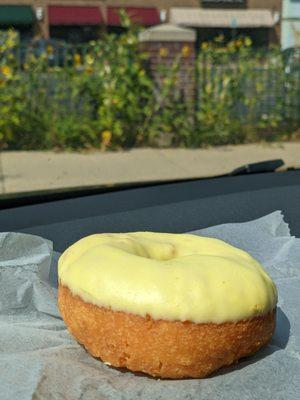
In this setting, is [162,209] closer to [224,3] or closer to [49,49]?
[49,49]

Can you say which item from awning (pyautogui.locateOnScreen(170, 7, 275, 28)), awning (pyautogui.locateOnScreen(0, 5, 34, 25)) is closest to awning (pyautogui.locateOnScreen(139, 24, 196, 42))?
awning (pyautogui.locateOnScreen(0, 5, 34, 25))

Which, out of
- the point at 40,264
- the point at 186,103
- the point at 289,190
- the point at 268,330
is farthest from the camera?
the point at 186,103

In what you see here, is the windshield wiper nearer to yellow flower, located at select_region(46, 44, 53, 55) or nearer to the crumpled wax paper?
the crumpled wax paper

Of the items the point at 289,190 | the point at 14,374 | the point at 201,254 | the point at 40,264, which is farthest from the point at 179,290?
the point at 289,190

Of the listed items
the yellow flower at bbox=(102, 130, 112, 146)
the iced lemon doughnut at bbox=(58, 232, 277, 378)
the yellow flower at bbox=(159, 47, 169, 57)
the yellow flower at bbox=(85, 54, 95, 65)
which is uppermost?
the yellow flower at bbox=(159, 47, 169, 57)

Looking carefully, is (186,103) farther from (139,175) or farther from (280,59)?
(139,175)

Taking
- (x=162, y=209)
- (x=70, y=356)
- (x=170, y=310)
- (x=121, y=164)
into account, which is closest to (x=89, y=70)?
(x=121, y=164)

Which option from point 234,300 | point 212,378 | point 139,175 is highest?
point 234,300
